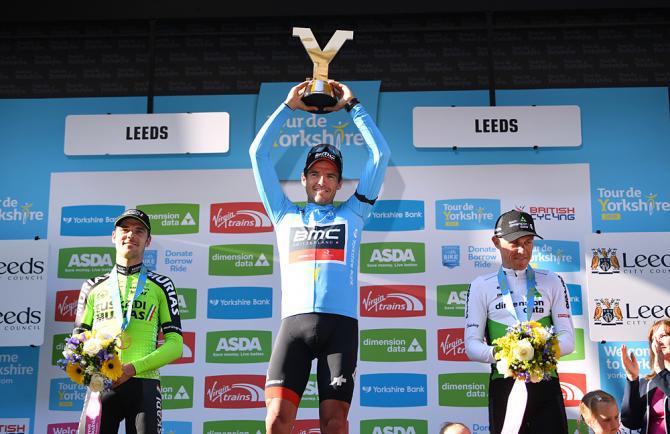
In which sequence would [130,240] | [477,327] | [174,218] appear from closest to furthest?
1. [477,327]
2. [130,240]
3. [174,218]

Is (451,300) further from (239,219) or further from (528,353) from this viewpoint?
(528,353)

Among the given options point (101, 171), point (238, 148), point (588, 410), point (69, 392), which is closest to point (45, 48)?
point (101, 171)

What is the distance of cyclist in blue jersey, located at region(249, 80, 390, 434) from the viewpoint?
124 inches

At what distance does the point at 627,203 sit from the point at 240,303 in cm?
247

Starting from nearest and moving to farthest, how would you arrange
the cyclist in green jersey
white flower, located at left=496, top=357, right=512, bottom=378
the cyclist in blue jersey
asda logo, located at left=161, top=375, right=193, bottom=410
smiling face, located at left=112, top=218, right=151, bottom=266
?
the cyclist in blue jersey, white flower, located at left=496, top=357, right=512, bottom=378, the cyclist in green jersey, smiling face, located at left=112, top=218, right=151, bottom=266, asda logo, located at left=161, top=375, right=193, bottom=410

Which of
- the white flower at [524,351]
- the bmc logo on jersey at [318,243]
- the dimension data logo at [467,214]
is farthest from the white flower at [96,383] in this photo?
the dimension data logo at [467,214]

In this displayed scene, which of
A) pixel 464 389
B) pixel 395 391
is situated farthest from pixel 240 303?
pixel 464 389

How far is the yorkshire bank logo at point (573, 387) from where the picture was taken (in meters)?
5.16

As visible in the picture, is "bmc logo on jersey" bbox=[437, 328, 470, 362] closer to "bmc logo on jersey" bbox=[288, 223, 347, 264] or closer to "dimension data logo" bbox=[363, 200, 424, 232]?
"dimension data logo" bbox=[363, 200, 424, 232]

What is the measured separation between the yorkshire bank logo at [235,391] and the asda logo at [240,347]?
0.35 feet

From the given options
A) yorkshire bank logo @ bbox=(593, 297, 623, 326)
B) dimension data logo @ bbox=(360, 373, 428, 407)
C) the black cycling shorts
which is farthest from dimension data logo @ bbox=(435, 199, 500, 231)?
the black cycling shorts

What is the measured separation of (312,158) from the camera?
361 cm

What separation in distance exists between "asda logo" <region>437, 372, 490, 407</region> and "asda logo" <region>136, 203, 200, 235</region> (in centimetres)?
180

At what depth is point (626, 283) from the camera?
17.2ft
